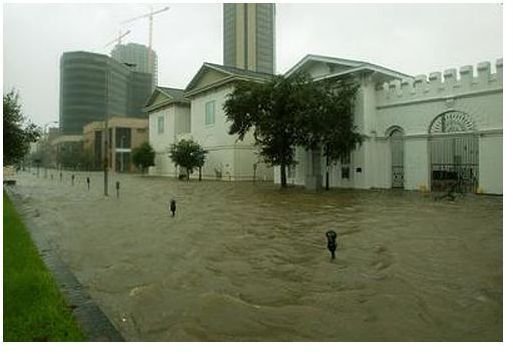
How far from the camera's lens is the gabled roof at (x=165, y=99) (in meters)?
52.9

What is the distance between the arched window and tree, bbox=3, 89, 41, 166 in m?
20.0

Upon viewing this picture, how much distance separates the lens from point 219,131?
44.0 m

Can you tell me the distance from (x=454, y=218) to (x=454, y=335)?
9.56 meters

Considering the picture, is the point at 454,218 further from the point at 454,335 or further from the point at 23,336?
the point at 23,336

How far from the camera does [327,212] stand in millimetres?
15414

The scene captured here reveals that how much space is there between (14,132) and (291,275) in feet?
65.3

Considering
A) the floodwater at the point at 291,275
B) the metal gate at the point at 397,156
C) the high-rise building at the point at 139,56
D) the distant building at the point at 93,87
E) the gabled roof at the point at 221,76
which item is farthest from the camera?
the high-rise building at the point at 139,56

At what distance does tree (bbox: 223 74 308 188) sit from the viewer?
86.8 feet

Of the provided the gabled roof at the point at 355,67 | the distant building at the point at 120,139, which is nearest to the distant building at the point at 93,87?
the gabled roof at the point at 355,67

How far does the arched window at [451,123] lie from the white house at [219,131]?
55.3ft

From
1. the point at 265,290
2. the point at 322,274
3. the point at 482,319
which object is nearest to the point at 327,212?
the point at 322,274

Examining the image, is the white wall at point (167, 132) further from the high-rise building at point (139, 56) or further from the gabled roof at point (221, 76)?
the high-rise building at point (139, 56)

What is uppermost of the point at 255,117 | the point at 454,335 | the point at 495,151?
the point at 255,117

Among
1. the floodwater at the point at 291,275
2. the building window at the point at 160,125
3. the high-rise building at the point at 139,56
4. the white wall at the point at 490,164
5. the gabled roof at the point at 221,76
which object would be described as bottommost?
the floodwater at the point at 291,275
